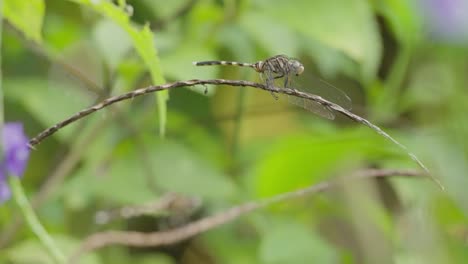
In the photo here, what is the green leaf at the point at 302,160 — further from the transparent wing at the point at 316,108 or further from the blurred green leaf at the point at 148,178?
the transparent wing at the point at 316,108

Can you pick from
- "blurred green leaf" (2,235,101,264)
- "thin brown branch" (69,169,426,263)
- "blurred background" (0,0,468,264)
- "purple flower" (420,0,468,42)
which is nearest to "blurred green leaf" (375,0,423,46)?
"blurred background" (0,0,468,264)

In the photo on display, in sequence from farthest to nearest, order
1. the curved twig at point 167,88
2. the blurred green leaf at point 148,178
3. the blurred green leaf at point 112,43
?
the blurred green leaf at point 148,178 < the blurred green leaf at point 112,43 < the curved twig at point 167,88

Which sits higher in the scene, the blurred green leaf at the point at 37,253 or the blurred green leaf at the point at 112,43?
the blurred green leaf at the point at 112,43

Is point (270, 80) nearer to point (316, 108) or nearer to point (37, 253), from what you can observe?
point (316, 108)

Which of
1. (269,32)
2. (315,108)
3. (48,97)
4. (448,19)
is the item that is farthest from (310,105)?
(448,19)

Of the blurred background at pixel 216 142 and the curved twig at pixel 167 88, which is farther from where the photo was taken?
the blurred background at pixel 216 142

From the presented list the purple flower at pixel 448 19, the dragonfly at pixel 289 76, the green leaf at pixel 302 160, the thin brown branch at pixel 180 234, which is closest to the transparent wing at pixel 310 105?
the dragonfly at pixel 289 76
